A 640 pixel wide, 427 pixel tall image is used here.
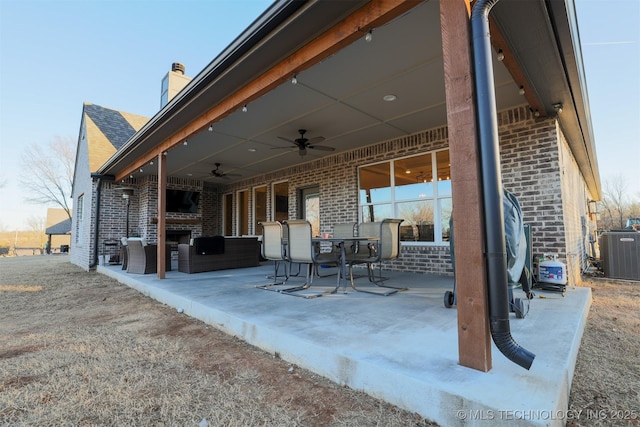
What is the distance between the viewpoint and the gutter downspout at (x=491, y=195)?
4.72 feet

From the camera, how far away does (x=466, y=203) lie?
5.02ft

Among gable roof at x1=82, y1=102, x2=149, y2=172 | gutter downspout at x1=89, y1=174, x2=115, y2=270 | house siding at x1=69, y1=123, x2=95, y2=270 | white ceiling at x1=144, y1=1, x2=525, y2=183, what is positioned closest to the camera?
white ceiling at x1=144, y1=1, x2=525, y2=183

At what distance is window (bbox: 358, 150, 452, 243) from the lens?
17.1 feet

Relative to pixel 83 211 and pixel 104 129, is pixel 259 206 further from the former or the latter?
pixel 104 129

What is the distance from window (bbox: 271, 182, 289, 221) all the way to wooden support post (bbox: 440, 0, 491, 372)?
7.29 meters

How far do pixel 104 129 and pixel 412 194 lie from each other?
10.0 m

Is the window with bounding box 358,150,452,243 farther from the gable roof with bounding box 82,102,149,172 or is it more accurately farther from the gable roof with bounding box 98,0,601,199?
the gable roof with bounding box 82,102,149,172

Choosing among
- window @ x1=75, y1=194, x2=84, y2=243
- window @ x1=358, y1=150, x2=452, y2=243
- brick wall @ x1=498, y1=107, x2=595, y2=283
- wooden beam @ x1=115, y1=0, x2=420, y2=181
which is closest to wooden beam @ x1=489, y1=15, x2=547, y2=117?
brick wall @ x1=498, y1=107, x2=595, y2=283

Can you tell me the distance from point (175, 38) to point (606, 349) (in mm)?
11843

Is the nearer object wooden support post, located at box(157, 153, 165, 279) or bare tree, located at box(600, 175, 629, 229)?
wooden support post, located at box(157, 153, 165, 279)

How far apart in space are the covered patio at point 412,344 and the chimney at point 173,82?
26.4 feet

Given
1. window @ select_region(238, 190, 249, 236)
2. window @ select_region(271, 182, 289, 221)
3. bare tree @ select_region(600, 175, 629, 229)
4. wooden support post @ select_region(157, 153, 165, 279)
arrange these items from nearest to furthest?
wooden support post @ select_region(157, 153, 165, 279) → window @ select_region(271, 182, 289, 221) → window @ select_region(238, 190, 249, 236) → bare tree @ select_region(600, 175, 629, 229)

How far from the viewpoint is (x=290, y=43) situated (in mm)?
2654

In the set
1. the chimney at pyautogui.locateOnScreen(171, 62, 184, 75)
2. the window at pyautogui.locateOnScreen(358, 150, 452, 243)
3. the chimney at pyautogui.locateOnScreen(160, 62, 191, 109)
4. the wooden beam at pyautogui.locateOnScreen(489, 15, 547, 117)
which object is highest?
the chimney at pyautogui.locateOnScreen(171, 62, 184, 75)
